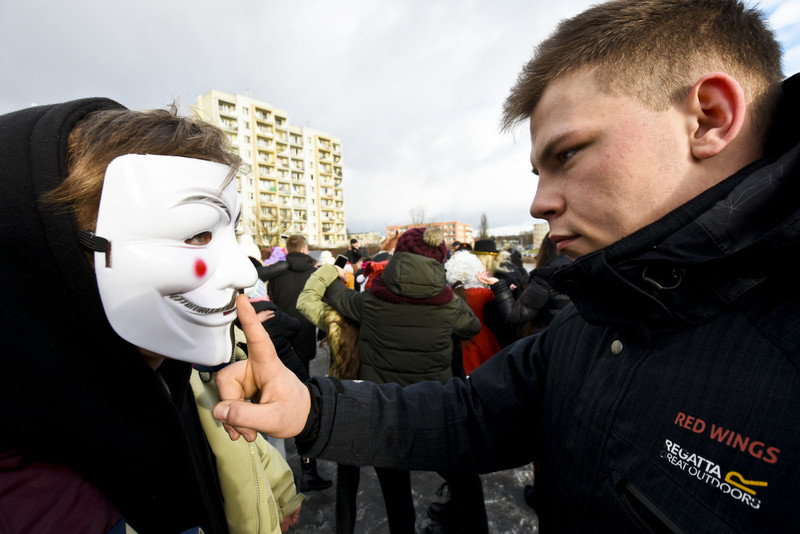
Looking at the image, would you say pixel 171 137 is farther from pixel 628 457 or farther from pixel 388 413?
pixel 628 457

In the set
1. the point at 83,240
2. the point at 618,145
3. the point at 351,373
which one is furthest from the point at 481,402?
the point at 351,373

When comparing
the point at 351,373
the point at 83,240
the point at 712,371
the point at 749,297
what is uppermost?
the point at 83,240

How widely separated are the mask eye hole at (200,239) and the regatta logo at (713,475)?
137 centimetres

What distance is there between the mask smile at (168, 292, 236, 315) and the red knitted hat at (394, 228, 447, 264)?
5.46 feet

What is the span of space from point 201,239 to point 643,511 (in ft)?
4.58

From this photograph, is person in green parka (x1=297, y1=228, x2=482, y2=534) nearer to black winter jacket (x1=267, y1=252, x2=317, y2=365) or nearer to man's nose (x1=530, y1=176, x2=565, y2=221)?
man's nose (x1=530, y1=176, x2=565, y2=221)

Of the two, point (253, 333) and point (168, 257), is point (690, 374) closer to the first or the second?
point (253, 333)

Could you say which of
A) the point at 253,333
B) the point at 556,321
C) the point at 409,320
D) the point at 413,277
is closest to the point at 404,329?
the point at 409,320

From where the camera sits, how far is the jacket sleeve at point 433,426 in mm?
1249

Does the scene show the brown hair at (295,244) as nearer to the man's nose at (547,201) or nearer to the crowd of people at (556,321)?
the crowd of people at (556,321)

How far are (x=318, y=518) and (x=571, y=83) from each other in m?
3.40

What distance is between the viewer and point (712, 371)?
0.69 metres

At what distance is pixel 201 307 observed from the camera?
106 cm

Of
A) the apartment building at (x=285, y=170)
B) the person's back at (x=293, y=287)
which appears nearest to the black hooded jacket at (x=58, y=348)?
the person's back at (x=293, y=287)
